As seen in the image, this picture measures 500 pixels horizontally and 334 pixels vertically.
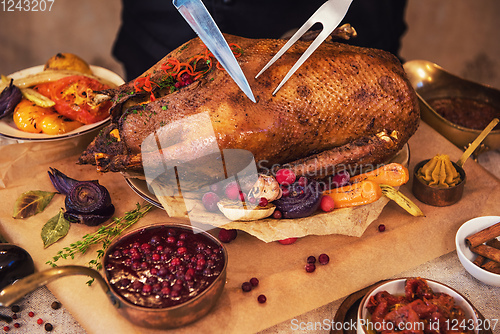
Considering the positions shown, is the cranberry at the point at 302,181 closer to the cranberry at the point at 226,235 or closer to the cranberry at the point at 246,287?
the cranberry at the point at 226,235

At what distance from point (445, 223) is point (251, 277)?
2.78 feet

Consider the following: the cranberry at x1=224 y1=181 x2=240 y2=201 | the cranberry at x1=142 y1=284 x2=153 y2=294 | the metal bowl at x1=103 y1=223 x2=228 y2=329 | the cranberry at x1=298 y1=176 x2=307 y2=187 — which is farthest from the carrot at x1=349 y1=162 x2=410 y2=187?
the cranberry at x1=142 y1=284 x2=153 y2=294

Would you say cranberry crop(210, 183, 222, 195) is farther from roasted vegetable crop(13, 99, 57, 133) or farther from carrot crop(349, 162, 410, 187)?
roasted vegetable crop(13, 99, 57, 133)

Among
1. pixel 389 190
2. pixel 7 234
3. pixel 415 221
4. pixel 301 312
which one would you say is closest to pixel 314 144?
pixel 389 190

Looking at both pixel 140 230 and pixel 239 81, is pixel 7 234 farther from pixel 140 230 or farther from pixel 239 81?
pixel 239 81

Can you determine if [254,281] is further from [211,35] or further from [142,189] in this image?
[211,35]

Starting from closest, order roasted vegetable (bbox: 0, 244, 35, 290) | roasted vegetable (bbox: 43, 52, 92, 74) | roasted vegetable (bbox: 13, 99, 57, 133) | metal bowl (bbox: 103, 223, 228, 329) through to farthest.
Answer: metal bowl (bbox: 103, 223, 228, 329) → roasted vegetable (bbox: 0, 244, 35, 290) → roasted vegetable (bbox: 13, 99, 57, 133) → roasted vegetable (bbox: 43, 52, 92, 74)

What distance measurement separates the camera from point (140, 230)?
1.54 m

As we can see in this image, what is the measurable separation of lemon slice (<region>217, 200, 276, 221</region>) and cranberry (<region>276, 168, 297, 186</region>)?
122 millimetres

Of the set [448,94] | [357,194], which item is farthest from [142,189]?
[448,94]

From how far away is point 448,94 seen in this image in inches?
97.2

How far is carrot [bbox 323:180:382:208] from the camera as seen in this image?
1754 mm

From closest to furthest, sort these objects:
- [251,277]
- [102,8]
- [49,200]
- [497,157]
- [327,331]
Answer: [327,331] < [251,277] < [49,200] < [497,157] < [102,8]

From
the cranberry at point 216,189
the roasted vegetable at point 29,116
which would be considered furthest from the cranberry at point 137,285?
the roasted vegetable at point 29,116
